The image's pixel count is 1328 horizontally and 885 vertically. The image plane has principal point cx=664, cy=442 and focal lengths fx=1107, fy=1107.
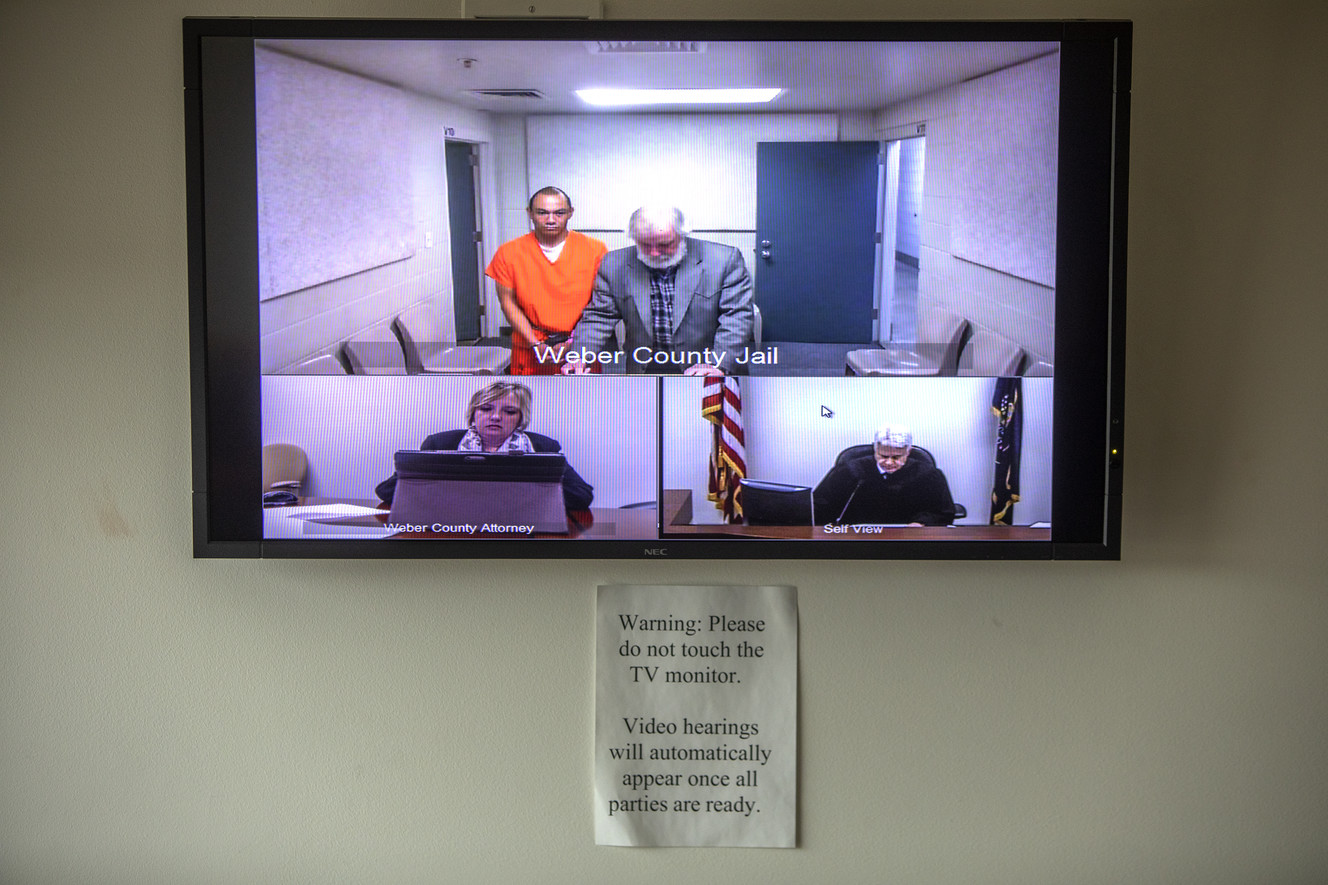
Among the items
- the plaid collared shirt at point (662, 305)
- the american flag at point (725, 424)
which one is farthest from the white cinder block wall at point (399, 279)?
the american flag at point (725, 424)

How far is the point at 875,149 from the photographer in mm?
2109

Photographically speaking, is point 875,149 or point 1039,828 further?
point 1039,828

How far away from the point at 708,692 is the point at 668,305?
809 millimetres

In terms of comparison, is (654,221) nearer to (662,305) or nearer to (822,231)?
(662,305)

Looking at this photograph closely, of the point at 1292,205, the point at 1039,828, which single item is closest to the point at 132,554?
the point at 1039,828

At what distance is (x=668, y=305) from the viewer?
2.15 meters

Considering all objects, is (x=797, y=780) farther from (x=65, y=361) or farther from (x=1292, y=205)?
(x=65, y=361)

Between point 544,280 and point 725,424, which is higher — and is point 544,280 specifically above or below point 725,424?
above

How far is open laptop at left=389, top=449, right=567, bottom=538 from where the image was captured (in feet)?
7.12

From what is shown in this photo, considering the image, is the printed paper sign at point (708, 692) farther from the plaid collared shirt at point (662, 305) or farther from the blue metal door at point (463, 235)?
the blue metal door at point (463, 235)

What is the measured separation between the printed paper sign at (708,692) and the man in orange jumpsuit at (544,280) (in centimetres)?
53

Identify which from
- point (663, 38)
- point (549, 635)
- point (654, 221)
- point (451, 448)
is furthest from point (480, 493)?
point (663, 38)

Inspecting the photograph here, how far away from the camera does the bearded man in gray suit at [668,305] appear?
7.01 feet

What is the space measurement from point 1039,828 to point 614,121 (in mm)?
1701
